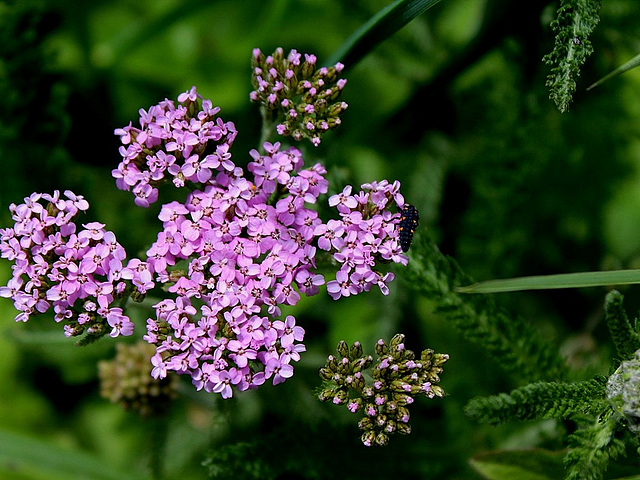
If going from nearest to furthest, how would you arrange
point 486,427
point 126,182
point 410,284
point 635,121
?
1. point 126,182
2. point 410,284
3. point 486,427
4. point 635,121

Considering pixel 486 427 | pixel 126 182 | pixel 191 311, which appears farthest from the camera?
pixel 486 427

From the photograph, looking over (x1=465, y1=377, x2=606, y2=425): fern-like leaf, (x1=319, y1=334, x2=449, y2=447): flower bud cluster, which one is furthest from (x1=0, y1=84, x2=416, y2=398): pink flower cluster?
(x1=465, y1=377, x2=606, y2=425): fern-like leaf

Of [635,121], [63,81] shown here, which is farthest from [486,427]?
[63,81]

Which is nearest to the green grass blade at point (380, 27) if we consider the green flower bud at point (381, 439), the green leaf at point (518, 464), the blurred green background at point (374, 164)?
the blurred green background at point (374, 164)

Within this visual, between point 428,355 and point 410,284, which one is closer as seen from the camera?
point 428,355

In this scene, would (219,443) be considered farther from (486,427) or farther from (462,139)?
(462,139)

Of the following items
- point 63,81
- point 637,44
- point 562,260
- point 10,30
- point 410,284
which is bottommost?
point 410,284

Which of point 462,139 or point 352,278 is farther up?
point 462,139
